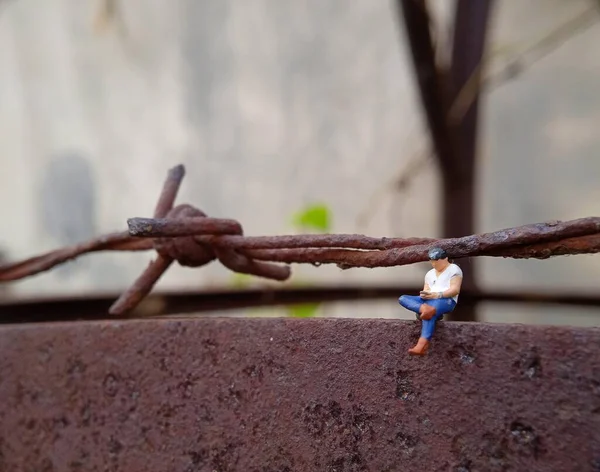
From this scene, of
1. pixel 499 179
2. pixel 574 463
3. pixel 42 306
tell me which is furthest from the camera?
pixel 499 179

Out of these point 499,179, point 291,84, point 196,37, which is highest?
point 196,37

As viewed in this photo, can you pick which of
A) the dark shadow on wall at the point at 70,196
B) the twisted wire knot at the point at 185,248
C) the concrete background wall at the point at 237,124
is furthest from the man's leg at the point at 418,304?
the dark shadow on wall at the point at 70,196

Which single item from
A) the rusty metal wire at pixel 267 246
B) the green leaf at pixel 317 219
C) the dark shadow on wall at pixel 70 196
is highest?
the rusty metal wire at pixel 267 246

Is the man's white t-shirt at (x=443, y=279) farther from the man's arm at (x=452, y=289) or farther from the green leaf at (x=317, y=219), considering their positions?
the green leaf at (x=317, y=219)

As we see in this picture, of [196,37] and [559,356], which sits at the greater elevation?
[196,37]

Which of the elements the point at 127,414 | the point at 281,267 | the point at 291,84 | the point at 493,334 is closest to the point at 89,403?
the point at 127,414

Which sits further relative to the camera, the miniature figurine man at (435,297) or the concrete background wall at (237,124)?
the concrete background wall at (237,124)

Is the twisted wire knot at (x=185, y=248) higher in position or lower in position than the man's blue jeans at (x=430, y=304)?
→ higher

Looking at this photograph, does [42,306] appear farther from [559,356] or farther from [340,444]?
[559,356]
